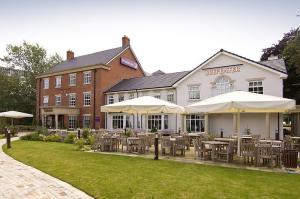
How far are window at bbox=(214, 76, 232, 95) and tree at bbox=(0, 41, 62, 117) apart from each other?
36852mm

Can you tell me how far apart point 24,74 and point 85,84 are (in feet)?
69.2

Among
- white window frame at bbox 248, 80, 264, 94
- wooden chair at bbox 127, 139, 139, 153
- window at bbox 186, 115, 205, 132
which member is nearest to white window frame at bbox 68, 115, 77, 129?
window at bbox 186, 115, 205, 132

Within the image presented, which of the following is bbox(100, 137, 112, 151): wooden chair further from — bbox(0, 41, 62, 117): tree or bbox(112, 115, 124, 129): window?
bbox(0, 41, 62, 117): tree

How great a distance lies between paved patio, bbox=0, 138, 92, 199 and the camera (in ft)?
21.3

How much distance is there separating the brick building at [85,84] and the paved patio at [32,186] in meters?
23.1

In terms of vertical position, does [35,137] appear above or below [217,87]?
below

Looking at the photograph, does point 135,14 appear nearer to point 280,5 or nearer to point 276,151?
point 280,5

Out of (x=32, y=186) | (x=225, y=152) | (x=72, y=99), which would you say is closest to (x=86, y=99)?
(x=72, y=99)

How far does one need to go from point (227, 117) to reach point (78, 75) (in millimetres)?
20513

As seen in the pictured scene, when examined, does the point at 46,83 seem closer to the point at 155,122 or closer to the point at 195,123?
the point at 155,122

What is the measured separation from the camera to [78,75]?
3553 centimetres

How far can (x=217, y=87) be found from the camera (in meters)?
23.6

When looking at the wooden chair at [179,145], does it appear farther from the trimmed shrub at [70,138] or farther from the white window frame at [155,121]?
the white window frame at [155,121]

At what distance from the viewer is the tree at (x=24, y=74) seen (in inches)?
1882
